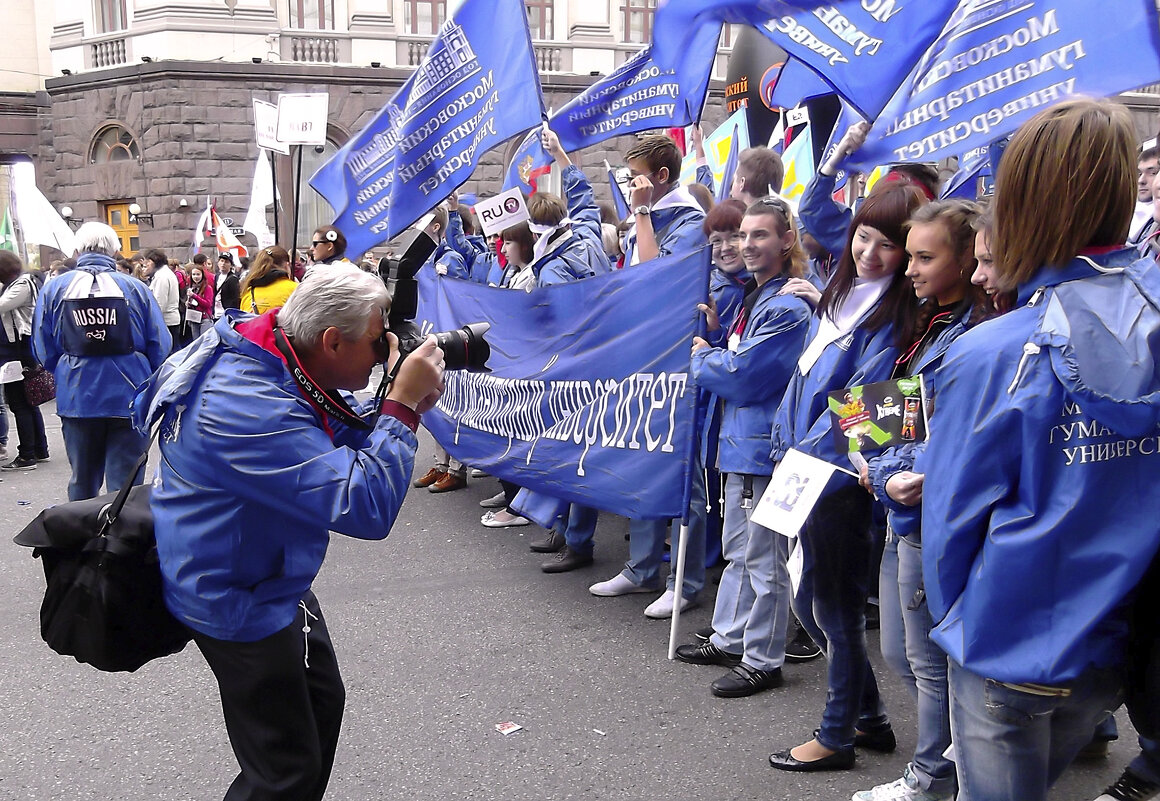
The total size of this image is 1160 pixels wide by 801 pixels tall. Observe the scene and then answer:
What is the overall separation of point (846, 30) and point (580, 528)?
3.08 meters

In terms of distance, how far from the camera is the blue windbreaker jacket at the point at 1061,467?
5.56 ft

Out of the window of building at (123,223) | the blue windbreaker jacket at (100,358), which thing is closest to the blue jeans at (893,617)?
the blue windbreaker jacket at (100,358)

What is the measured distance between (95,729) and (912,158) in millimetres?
3524

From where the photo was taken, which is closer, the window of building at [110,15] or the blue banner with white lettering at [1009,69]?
the blue banner with white lettering at [1009,69]

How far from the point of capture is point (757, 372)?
387 centimetres

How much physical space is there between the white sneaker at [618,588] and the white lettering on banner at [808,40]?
9.22ft

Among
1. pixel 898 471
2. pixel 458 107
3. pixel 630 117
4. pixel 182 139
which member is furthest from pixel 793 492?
pixel 182 139

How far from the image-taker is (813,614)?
3271 millimetres

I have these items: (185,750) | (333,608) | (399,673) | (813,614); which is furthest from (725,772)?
(333,608)

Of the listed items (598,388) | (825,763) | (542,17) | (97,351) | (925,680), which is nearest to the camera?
(925,680)

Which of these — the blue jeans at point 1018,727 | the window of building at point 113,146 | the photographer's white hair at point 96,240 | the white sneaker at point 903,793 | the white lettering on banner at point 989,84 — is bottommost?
the white sneaker at point 903,793

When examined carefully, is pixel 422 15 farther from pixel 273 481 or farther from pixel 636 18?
pixel 273 481

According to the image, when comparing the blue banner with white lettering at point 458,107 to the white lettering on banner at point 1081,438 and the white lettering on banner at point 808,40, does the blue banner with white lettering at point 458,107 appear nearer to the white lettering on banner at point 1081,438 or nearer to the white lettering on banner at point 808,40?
the white lettering on banner at point 808,40

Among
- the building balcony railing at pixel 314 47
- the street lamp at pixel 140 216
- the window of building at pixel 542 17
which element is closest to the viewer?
the street lamp at pixel 140 216
